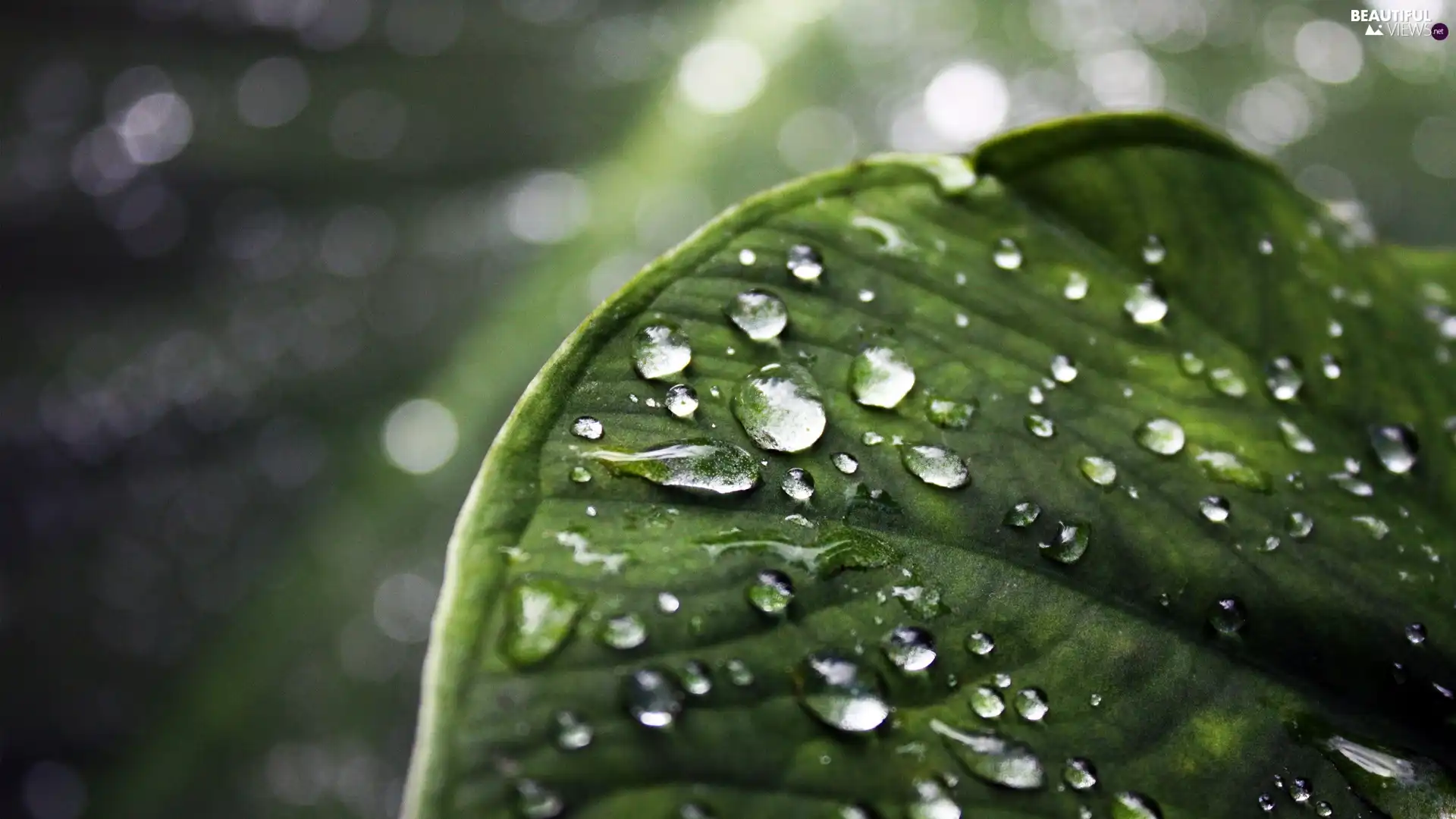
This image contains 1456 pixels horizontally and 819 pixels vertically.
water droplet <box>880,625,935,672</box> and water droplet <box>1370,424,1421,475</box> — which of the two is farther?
water droplet <box>1370,424,1421,475</box>

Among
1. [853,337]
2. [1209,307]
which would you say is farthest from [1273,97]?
[853,337]

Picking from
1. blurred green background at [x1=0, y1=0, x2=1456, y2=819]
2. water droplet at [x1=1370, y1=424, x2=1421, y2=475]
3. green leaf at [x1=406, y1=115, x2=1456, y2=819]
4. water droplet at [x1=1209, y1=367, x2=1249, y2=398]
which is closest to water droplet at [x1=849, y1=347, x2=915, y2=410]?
green leaf at [x1=406, y1=115, x2=1456, y2=819]

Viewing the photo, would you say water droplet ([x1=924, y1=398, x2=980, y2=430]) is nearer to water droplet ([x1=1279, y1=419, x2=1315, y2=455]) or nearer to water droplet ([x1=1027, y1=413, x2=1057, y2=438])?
water droplet ([x1=1027, y1=413, x2=1057, y2=438])

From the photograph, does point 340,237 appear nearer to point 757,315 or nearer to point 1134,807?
point 757,315

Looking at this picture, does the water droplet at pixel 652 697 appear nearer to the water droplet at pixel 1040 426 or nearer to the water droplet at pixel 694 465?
the water droplet at pixel 694 465

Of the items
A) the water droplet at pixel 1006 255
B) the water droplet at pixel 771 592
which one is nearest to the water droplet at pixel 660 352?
the water droplet at pixel 771 592

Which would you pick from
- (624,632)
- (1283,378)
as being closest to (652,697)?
(624,632)
